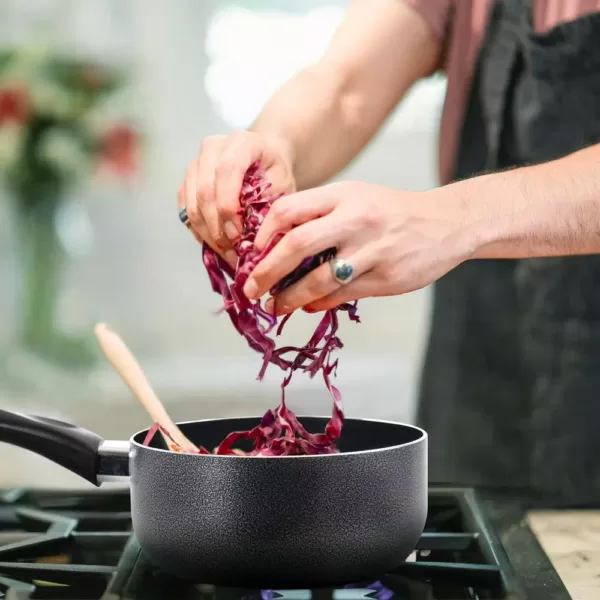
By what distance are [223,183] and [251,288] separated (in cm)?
17

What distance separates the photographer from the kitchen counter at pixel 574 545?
0.79 meters

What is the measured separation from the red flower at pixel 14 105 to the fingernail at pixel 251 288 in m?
1.43

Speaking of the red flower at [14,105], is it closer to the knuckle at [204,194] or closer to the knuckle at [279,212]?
the knuckle at [204,194]

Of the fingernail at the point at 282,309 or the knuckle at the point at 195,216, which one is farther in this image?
the knuckle at the point at 195,216

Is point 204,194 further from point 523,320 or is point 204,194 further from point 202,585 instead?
point 523,320

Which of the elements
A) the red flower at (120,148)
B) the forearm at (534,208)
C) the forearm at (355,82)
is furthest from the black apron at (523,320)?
the red flower at (120,148)

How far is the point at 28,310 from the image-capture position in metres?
2.31

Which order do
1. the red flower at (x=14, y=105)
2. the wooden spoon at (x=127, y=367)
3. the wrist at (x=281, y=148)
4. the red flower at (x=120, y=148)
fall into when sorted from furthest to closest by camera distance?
the red flower at (x=120, y=148) < the red flower at (x=14, y=105) < the wrist at (x=281, y=148) < the wooden spoon at (x=127, y=367)

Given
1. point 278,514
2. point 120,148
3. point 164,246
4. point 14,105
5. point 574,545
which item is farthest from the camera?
point 164,246

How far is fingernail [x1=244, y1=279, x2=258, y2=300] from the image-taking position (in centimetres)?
80

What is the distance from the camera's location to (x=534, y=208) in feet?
2.83

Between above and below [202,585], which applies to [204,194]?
above

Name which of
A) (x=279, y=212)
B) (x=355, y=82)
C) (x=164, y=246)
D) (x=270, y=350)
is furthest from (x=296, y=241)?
(x=164, y=246)

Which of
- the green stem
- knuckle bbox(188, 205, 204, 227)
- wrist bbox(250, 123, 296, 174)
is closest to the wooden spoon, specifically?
knuckle bbox(188, 205, 204, 227)
